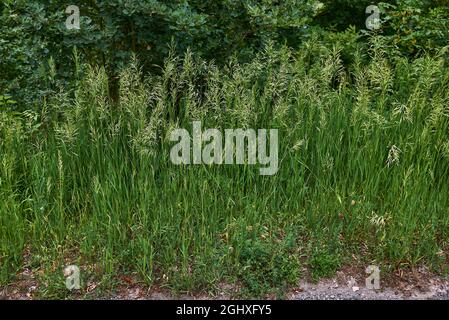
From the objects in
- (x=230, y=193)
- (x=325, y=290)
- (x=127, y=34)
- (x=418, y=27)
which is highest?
(x=418, y=27)

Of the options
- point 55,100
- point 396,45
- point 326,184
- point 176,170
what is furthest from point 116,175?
point 396,45

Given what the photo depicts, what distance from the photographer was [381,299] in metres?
3.98

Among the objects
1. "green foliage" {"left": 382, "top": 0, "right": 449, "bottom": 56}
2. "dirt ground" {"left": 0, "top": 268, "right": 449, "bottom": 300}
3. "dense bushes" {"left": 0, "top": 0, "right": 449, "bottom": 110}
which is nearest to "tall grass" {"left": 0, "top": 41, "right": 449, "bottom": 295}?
"dirt ground" {"left": 0, "top": 268, "right": 449, "bottom": 300}

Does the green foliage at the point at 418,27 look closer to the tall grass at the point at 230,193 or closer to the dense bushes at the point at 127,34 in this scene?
the dense bushes at the point at 127,34

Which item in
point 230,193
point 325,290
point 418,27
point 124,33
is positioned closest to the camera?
point 325,290

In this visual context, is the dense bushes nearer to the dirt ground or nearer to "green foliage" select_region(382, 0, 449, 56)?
"green foliage" select_region(382, 0, 449, 56)

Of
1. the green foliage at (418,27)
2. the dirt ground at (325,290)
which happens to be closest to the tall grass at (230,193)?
the dirt ground at (325,290)

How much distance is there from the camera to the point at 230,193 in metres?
4.48

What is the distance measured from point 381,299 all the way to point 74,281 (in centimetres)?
203

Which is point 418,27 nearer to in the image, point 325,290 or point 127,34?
point 127,34

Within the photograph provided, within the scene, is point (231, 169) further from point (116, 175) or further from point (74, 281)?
point (74, 281)

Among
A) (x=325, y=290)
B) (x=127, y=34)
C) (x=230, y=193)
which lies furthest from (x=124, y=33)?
(x=325, y=290)

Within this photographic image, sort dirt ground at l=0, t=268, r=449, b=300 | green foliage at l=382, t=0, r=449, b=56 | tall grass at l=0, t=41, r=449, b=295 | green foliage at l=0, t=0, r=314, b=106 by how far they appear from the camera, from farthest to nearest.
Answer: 1. green foliage at l=382, t=0, r=449, b=56
2. green foliage at l=0, t=0, r=314, b=106
3. tall grass at l=0, t=41, r=449, b=295
4. dirt ground at l=0, t=268, r=449, b=300

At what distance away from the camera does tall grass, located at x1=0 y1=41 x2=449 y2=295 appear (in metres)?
4.07
